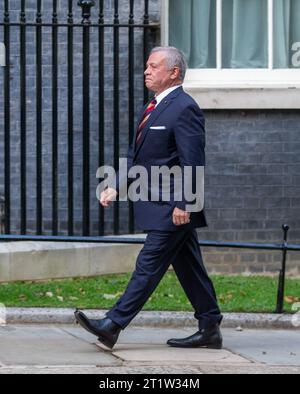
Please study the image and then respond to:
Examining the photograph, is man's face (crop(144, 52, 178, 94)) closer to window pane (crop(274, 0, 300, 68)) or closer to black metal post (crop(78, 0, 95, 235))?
black metal post (crop(78, 0, 95, 235))

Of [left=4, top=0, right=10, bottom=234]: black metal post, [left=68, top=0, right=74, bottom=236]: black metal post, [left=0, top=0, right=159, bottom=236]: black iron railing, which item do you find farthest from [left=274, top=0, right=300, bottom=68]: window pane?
[left=4, top=0, right=10, bottom=234]: black metal post

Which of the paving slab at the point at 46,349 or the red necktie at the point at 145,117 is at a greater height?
the red necktie at the point at 145,117

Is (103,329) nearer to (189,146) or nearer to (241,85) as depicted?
(189,146)

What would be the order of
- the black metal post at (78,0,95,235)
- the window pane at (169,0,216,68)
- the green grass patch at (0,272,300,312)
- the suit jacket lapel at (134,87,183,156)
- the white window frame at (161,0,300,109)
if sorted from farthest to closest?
the window pane at (169,0,216,68) < the white window frame at (161,0,300,109) < the black metal post at (78,0,95,235) < the green grass patch at (0,272,300,312) < the suit jacket lapel at (134,87,183,156)

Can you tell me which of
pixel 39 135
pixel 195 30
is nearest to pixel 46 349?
pixel 39 135

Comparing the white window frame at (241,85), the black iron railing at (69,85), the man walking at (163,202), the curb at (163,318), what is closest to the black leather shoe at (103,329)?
the man walking at (163,202)

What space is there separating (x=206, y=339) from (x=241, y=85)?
402cm

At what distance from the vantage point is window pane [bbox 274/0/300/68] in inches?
489

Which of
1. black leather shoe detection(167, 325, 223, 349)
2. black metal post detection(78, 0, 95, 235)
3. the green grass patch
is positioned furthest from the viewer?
black metal post detection(78, 0, 95, 235)

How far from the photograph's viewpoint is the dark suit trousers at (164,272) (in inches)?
327

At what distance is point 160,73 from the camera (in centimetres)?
841

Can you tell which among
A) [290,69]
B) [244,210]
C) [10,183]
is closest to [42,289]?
[10,183]

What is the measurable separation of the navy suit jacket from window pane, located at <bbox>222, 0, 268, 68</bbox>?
13.3ft

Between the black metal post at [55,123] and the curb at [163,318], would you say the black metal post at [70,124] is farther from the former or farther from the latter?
the curb at [163,318]
